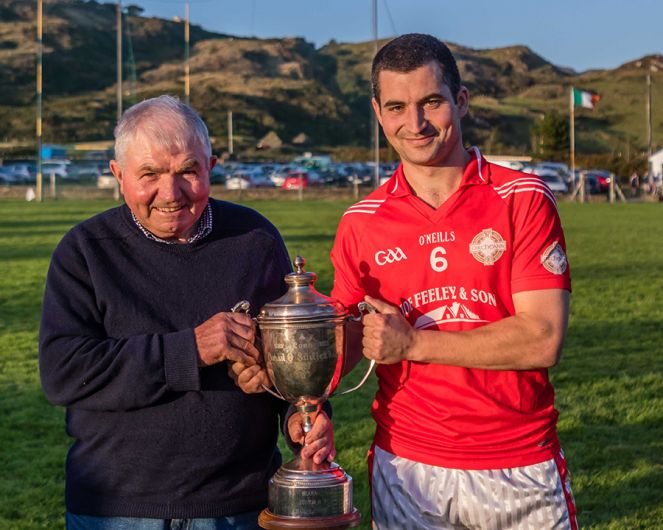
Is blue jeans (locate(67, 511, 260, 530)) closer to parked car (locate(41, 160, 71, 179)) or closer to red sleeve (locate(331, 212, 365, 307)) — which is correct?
red sleeve (locate(331, 212, 365, 307))

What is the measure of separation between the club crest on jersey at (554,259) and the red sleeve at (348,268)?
20.4 inches

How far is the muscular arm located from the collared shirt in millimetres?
553

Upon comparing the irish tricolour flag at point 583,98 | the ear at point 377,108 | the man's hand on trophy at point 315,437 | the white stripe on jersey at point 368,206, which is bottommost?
the man's hand on trophy at point 315,437

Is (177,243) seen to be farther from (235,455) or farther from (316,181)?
(316,181)

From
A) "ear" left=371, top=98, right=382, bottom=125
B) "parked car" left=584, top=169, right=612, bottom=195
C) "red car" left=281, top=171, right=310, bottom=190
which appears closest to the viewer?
"ear" left=371, top=98, right=382, bottom=125

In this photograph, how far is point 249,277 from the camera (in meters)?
3.38

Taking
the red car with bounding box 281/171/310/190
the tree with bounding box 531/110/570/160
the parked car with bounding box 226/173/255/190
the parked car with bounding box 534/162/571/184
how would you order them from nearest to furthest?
the parked car with bounding box 226/173/255/190
the red car with bounding box 281/171/310/190
the parked car with bounding box 534/162/571/184
the tree with bounding box 531/110/570/160

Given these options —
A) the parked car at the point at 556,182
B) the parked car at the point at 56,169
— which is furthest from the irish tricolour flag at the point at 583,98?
the parked car at the point at 56,169

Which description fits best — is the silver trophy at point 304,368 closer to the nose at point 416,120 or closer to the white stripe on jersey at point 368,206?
the white stripe on jersey at point 368,206

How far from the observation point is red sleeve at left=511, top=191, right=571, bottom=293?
10.4 ft

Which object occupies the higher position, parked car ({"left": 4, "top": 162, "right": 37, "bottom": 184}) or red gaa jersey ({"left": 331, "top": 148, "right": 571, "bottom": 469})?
parked car ({"left": 4, "top": 162, "right": 37, "bottom": 184})

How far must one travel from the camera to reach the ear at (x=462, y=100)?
3.31 meters

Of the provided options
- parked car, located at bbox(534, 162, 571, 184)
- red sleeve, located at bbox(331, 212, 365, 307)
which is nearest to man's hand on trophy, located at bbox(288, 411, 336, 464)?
red sleeve, located at bbox(331, 212, 365, 307)

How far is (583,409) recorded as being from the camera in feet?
27.5
